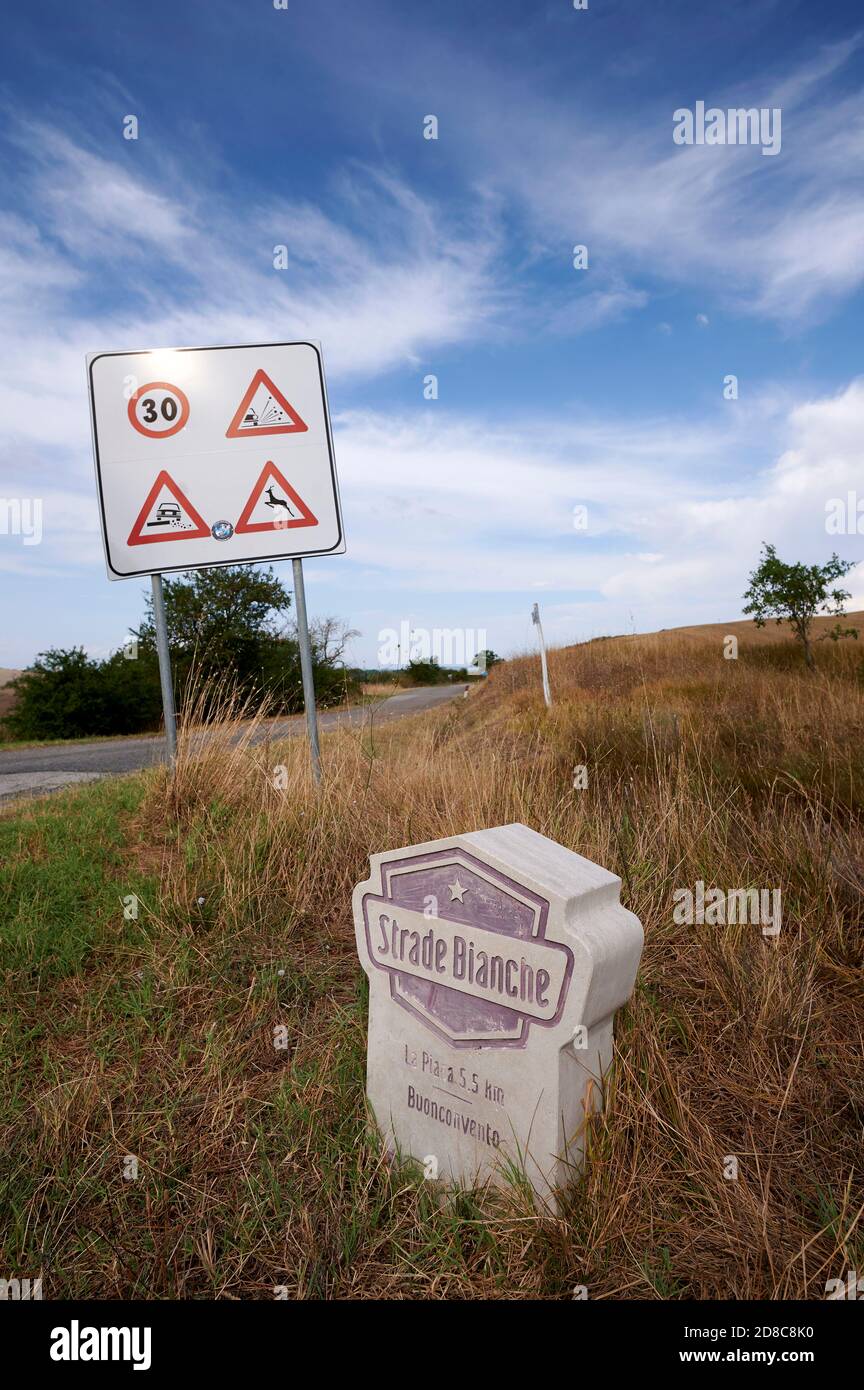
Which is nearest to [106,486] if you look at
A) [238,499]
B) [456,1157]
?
[238,499]

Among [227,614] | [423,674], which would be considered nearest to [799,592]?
[227,614]

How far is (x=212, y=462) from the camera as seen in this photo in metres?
5.76

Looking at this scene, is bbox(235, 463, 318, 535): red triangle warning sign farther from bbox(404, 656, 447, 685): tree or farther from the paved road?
bbox(404, 656, 447, 685): tree

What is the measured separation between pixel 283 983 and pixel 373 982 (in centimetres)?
94

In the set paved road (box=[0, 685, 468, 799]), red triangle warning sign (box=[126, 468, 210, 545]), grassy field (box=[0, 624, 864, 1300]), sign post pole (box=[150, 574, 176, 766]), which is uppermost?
red triangle warning sign (box=[126, 468, 210, 545])

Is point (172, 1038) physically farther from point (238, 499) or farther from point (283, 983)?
point (238, 499)

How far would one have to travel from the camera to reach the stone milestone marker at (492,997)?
2174mm

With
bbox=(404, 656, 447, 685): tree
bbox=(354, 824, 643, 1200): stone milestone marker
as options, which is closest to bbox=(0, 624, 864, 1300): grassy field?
bbox=(354, 824, 643, 1200): stone milestone marker

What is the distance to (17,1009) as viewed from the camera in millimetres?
3369

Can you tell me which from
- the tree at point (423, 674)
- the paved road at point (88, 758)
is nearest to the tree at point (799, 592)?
the paved road at point (88, 758)

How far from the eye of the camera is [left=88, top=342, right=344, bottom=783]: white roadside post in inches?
224

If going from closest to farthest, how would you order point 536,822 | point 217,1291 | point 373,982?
point 217,1291 < point 373,982 < point 536,822

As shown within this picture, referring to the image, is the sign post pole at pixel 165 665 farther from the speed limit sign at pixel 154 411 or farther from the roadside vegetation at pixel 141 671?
the roadside vegetation at pixel 141 671

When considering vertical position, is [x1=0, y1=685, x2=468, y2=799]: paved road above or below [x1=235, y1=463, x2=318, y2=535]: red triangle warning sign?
below
